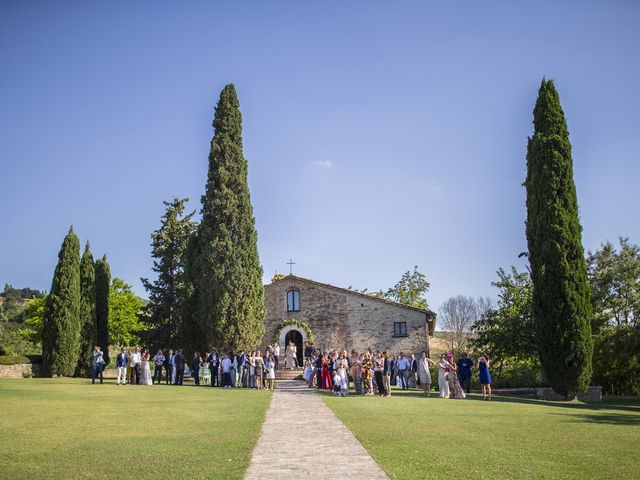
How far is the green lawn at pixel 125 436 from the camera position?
7390 millimetres

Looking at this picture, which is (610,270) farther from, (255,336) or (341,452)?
(341,452)

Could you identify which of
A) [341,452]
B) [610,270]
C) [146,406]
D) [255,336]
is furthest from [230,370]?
[610,270]

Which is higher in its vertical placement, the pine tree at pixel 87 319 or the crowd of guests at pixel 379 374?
the pine tree at pixel 87 319

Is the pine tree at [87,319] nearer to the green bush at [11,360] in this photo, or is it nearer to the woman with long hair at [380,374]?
the green bush at [11,360]

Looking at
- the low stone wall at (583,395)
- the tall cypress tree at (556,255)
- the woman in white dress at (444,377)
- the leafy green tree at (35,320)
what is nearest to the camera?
the tall cypress tree at (556,255)

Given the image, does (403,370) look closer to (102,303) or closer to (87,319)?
(87,319)

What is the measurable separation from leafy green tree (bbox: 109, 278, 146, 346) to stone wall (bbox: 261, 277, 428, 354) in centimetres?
1603

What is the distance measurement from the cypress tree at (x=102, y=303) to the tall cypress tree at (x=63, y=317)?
3.66m

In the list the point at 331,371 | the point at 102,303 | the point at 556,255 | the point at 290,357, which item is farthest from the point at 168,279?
the point at 556,255

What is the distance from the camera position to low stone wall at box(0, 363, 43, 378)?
28.2 metres

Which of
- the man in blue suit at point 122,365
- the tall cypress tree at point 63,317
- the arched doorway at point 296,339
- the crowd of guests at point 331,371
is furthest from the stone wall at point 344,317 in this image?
the man in blue suit at point 122,365

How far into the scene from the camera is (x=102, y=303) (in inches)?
1384

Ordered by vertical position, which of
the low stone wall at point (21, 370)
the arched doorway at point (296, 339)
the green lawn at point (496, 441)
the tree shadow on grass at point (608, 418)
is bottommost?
the tree shadow on grass at point (608, 418)

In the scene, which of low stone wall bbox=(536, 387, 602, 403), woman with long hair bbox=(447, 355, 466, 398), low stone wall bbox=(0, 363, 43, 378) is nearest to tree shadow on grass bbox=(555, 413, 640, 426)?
woman with long hair bbox=(447, 355, 466, 398)
